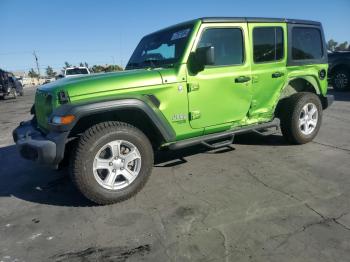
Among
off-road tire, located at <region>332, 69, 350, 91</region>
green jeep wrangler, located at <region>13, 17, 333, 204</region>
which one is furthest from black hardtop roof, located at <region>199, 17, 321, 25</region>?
off-road tire, located at <region>332, 69, 350, 91</region>

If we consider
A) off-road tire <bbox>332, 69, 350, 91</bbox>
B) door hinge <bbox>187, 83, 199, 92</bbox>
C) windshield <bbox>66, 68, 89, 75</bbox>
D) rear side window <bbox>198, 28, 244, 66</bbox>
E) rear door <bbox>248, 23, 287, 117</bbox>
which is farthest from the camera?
windshield <bbox>66, 68, 89, 75</bbox>

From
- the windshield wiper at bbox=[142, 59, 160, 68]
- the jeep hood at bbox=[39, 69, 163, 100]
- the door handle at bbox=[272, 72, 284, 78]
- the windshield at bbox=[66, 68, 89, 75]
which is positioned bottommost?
the windshield at bbox=[66, 68, 89, 75]

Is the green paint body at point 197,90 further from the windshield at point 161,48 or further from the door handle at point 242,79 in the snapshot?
the windshield at point 161,48

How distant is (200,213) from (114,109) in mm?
1381

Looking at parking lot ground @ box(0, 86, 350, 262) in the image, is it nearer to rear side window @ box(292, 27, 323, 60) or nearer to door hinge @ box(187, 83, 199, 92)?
door hinge @ box(187, 83, 199, 92)

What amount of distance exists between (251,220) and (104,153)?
1690 millimetres

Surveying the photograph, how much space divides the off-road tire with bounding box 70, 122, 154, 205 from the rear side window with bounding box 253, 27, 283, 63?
6.98 ft

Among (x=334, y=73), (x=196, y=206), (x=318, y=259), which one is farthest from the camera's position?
(x=334, y=73)

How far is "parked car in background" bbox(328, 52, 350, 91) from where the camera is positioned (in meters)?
11.7

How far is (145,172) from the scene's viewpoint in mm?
3789

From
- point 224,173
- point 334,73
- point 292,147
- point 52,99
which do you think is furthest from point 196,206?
point 334,73

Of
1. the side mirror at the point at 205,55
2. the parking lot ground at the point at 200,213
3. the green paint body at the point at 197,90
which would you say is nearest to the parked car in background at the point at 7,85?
the parking lot ground at the point at 200,213

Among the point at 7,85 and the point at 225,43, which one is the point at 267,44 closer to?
the point at 225,43

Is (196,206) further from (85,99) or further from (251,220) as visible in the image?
(85,99)
